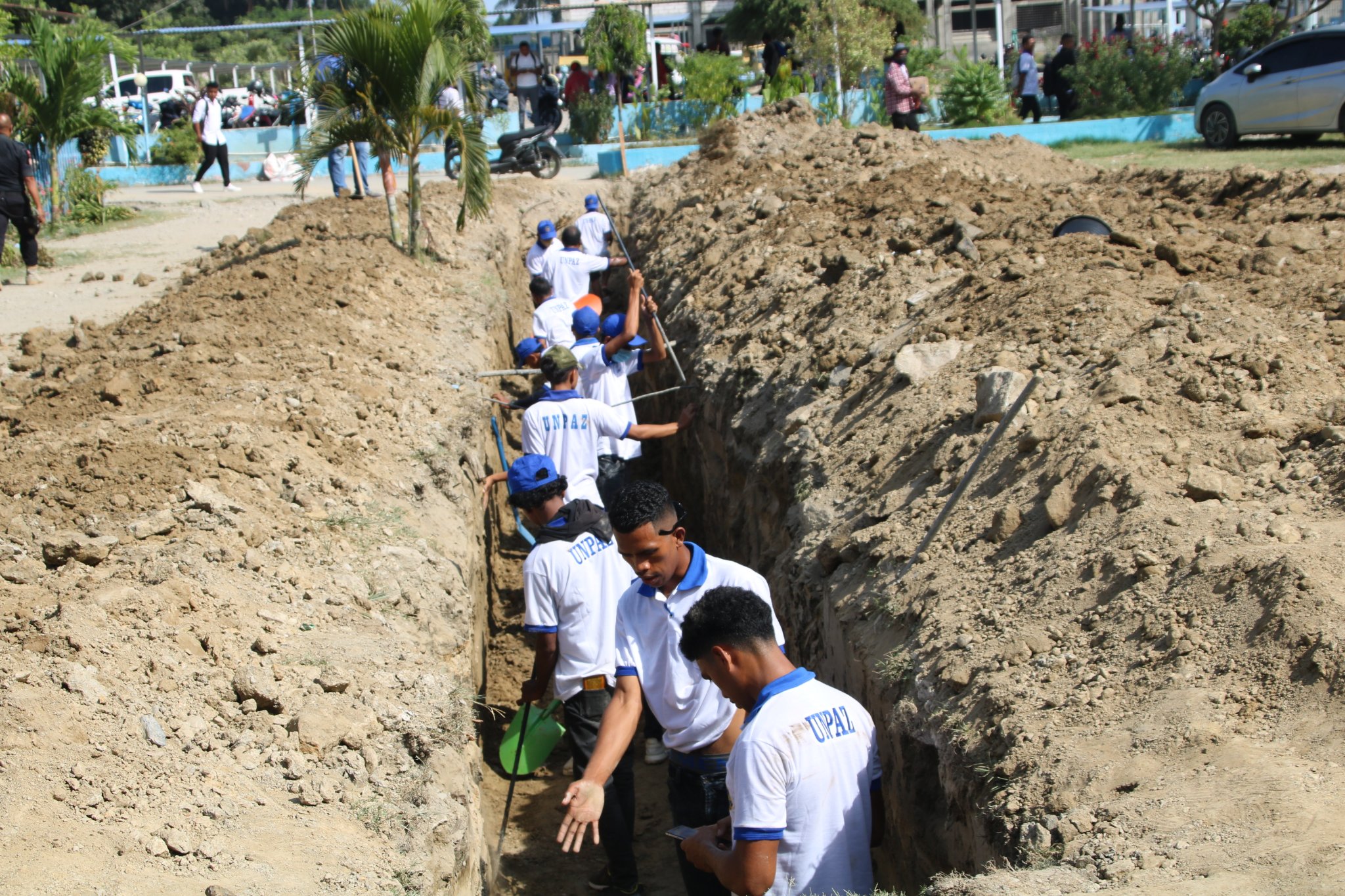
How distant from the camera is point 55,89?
15.8 m

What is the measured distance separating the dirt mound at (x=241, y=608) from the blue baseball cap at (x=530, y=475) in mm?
863

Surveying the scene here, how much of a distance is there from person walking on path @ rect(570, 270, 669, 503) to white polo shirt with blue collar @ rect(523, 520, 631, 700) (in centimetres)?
309

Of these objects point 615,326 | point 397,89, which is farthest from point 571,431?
point 397,89

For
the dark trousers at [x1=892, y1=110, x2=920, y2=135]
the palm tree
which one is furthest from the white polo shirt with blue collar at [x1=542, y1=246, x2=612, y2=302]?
the dark trousers at [x1=892, y1=110, x2=920, y2=135]

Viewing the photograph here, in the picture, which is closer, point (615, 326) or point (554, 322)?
point (615, 326)

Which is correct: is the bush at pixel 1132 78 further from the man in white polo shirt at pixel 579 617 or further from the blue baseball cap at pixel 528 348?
the man in white polo shirt at pixel 579 617

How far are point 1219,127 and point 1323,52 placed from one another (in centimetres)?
159

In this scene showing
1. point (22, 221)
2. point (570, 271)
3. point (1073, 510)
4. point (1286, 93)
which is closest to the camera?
point (1073, 510)

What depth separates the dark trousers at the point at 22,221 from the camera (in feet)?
39.3

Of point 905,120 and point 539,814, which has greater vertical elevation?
point 905,120

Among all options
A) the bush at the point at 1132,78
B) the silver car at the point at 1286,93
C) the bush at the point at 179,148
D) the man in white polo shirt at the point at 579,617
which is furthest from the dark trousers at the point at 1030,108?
the man in white polo shirt at the point at 579,617

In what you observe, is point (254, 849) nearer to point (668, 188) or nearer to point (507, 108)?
point (668, 188)

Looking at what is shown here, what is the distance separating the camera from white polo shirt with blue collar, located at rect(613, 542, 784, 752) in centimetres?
410

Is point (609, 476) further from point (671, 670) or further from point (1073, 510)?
point (671, 670)
